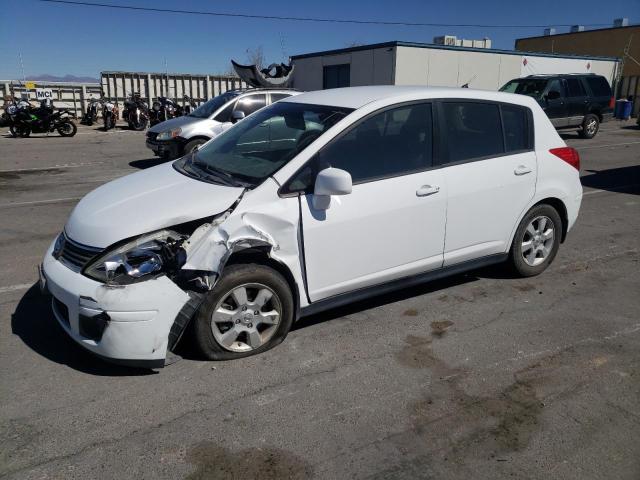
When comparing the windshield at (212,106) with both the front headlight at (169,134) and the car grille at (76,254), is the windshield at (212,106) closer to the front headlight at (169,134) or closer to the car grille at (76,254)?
the front headlight at (169,134)

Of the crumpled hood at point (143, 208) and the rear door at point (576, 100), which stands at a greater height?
the rear door at point (576, 100)

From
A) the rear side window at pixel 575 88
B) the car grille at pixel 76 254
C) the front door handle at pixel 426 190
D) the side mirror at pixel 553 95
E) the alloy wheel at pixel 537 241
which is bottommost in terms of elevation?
the alloy wheel at pixel 537 241

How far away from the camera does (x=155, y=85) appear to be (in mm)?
27109

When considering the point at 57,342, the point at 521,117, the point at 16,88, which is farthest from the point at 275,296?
the point at 16,88

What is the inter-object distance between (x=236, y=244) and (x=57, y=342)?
5.20 feet

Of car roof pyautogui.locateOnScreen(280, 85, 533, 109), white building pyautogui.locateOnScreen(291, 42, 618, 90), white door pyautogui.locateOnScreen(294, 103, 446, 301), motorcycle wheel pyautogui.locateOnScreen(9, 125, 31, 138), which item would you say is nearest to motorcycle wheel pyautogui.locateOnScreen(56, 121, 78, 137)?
motorcycle wheel pyautogui.locateOnScreen(9, 125, 31, 138)

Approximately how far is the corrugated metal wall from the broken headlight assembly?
24847mm

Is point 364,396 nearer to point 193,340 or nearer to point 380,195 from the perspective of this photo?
point 193,340

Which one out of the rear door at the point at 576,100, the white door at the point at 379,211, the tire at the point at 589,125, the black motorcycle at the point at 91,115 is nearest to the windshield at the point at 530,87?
the rear door at the point at 576,100

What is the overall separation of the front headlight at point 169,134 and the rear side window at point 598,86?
14.2 metres

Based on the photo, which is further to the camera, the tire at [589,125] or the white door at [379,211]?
the tire at [589,125]

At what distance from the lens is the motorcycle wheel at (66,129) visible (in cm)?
1891

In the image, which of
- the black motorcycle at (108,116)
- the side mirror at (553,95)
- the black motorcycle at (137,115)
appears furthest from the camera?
the black motorcycle at (137,115)

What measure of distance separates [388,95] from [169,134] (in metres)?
8.17
